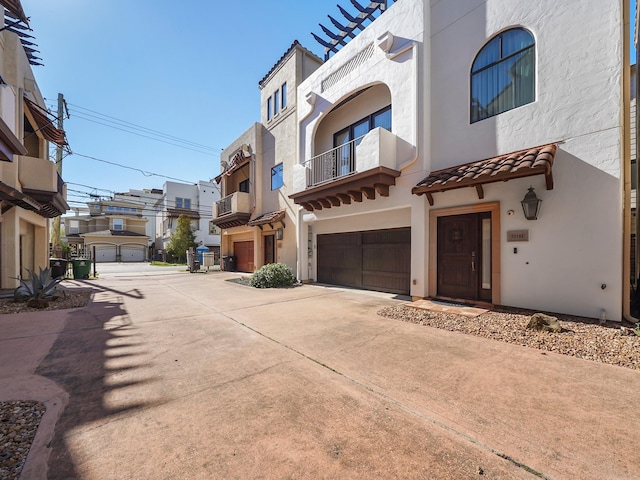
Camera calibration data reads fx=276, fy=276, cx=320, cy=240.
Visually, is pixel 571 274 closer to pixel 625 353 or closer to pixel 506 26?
pixel 625 353

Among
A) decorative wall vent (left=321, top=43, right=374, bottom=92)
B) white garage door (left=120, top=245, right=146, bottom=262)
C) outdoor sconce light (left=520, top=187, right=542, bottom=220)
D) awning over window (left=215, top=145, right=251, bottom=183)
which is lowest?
white garage door (left=120, top=245, right=146, bottom=262)

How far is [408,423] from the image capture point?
8.17 feet

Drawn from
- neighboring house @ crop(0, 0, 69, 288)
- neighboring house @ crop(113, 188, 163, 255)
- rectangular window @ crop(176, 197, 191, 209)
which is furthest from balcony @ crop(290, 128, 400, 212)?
neighboring house @ crop(113, 188, 163, 255)

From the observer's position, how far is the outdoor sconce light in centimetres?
564

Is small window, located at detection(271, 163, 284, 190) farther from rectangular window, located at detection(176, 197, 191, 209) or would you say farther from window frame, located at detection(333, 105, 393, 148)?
rectangular window, located at detection(176, 197, 191, 209)

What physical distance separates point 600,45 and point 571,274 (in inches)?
171

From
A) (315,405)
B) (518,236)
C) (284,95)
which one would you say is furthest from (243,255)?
(315,405)

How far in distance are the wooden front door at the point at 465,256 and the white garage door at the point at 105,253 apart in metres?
44.8

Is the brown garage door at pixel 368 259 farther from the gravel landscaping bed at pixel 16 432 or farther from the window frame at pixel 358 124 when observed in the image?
the gravel landscaping bed at pixel 16 432

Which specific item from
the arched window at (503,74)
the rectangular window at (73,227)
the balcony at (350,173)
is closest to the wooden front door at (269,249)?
the balcony at (350,173)

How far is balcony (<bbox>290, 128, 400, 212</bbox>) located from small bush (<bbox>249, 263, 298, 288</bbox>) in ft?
9.04

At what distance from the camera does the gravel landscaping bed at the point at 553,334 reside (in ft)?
12.6

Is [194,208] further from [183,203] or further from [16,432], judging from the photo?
[16,432]

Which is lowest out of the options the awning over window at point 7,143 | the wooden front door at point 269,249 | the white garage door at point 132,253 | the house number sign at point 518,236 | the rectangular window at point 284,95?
the white garage door at point 132,253
